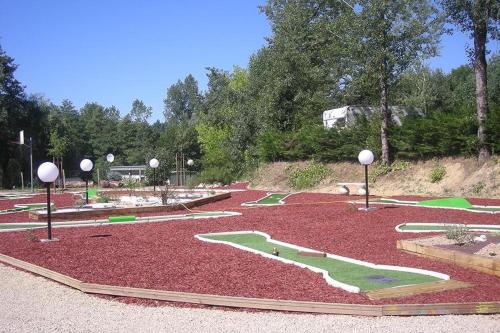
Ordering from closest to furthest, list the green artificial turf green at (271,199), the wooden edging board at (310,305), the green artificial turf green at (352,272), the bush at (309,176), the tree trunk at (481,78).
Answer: the wooden edging board at (310,305) < the green artificial turf green at (352,272) < the tree trunk at (481,78) < the green artificial turf green at (271,199) < the bush at (309,176)

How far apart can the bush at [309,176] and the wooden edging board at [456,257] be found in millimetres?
15301

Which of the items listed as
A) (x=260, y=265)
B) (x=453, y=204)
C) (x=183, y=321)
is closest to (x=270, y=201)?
(x=453, y=204)

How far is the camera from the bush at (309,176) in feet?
78.1

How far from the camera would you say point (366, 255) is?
315 inches

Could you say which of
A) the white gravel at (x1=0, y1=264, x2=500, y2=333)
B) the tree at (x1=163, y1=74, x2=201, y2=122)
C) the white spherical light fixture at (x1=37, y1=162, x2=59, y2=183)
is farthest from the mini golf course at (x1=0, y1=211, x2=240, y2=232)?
the tree at (x1=163, y1=74, x2=201, y2=122)

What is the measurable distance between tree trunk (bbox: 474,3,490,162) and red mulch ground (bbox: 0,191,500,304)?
5.29 metres

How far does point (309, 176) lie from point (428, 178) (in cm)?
642

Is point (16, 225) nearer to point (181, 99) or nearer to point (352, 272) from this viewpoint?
point (352, 272)

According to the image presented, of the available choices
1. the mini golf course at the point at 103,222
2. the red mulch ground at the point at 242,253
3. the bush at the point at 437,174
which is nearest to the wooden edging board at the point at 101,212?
the mini golf course at the point at 103,222

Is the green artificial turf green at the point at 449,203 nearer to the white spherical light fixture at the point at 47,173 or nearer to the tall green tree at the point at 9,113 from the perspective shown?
the white spherical light fixture at the point at 47,173

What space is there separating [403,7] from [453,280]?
16.5 meters

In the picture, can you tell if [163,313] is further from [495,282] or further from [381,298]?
[495,282]

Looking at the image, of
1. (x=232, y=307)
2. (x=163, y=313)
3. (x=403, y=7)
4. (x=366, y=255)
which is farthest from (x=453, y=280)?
(x=403, y=7)

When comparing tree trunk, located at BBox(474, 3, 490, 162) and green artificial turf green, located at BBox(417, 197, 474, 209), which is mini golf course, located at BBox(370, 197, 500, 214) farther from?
tree trunk, located at BBox(474, 3, 490, 162)
